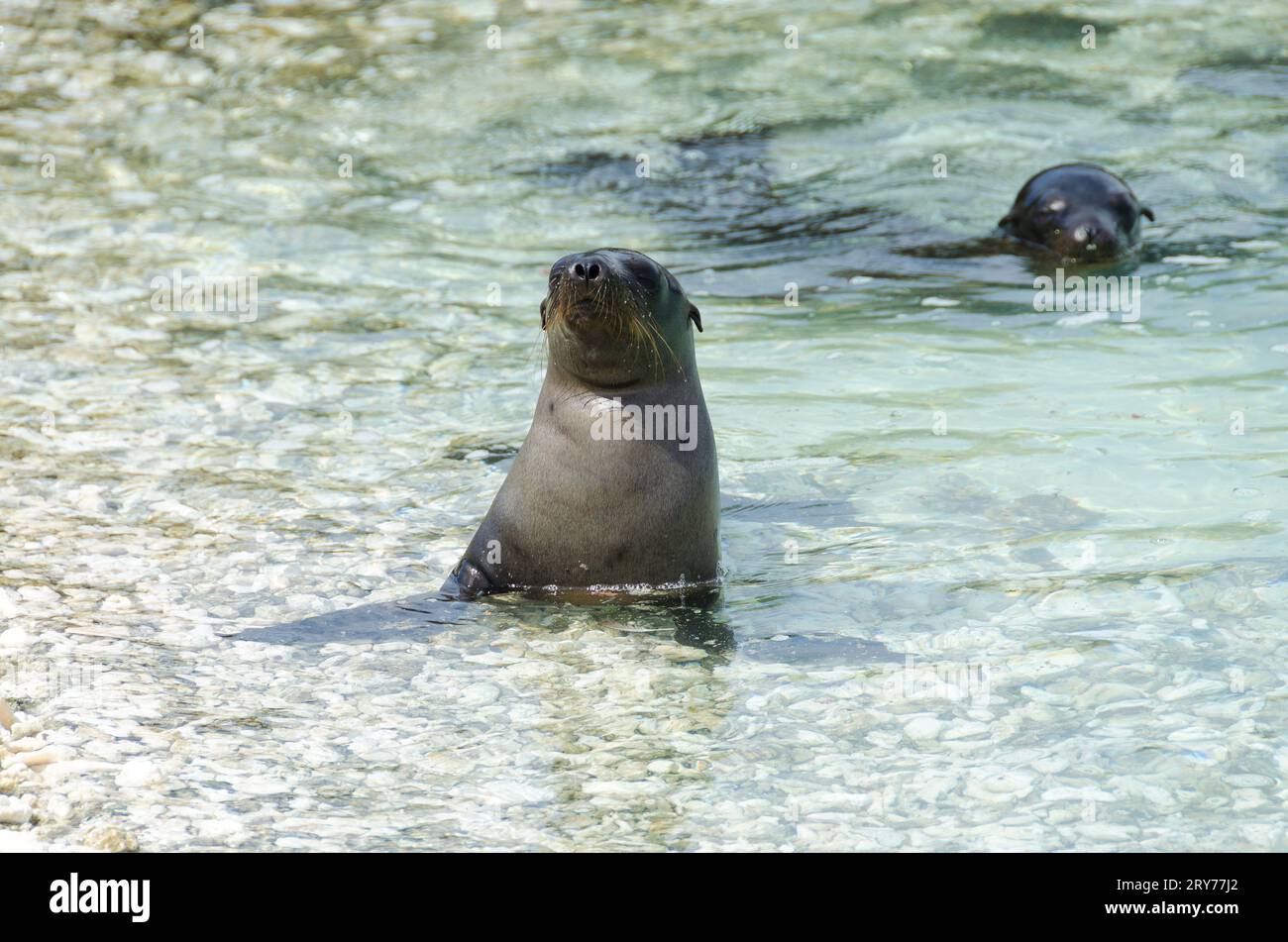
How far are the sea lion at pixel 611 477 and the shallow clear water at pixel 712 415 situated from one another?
0.49 ft

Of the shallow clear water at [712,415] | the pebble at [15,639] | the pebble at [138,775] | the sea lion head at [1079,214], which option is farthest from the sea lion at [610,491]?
the sea lion head at [1079,214]

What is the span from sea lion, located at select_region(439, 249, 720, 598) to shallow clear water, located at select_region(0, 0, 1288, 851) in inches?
5.9

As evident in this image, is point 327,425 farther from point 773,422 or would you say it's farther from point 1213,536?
point 1213,536

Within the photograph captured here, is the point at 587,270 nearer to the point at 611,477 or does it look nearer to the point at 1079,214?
the point at 611,477

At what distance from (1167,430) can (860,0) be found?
811 centimetres

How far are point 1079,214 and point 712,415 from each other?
3.06 metres

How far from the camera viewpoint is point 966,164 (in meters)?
10.9

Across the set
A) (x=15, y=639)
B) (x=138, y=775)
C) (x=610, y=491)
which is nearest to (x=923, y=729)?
(x=610, y=491)

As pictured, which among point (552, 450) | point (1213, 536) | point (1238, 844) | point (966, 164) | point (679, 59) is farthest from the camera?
point (679, 59)

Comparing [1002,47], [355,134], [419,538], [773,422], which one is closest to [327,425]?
[419,538]

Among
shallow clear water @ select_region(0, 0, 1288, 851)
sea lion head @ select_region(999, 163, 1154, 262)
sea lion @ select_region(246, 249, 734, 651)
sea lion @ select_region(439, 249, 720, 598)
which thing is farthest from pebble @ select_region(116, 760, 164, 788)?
sea lion head @ select_region(999, 163, 1154, 262)

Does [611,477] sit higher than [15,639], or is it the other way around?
[611,477]

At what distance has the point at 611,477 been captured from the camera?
5086 mm

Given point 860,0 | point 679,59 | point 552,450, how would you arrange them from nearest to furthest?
point 552,450 < point 679,59 < point 860,0
